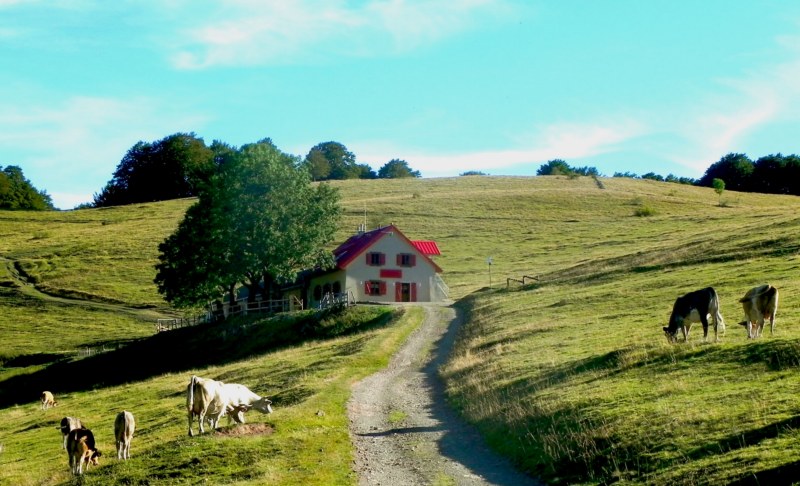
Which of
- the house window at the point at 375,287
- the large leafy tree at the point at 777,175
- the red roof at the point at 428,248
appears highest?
the large leafy tree at the point at 777,175

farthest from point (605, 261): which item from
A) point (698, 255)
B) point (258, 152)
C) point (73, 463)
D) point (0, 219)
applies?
point (0, 219)

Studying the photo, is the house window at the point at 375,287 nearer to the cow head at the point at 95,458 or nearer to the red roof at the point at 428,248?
the red roof at the point at 428,248

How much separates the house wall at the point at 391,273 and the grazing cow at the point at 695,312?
146 feet

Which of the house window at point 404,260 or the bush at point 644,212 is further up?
the bush at point 644,212

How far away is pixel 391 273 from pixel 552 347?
38.9 metres

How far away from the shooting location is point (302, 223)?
71.7 meters

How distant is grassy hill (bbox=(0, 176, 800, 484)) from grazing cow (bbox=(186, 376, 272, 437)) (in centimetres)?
141

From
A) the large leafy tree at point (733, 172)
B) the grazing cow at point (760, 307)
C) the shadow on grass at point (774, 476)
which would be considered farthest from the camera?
the large leafy tree at point (733, 172)

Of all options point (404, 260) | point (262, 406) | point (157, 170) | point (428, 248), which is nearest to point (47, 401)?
point (262, 406)

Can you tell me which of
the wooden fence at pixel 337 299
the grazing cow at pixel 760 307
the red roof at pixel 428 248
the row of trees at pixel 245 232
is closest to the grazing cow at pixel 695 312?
the grazing cow at pixel 760 307

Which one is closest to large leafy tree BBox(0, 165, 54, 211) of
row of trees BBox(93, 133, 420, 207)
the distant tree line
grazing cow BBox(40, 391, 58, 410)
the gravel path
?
row of trees BBox(93, 133, 420, 207)

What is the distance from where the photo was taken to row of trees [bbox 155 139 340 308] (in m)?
68.3

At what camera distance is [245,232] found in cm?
6838

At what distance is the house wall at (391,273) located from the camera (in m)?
A: 72.6
